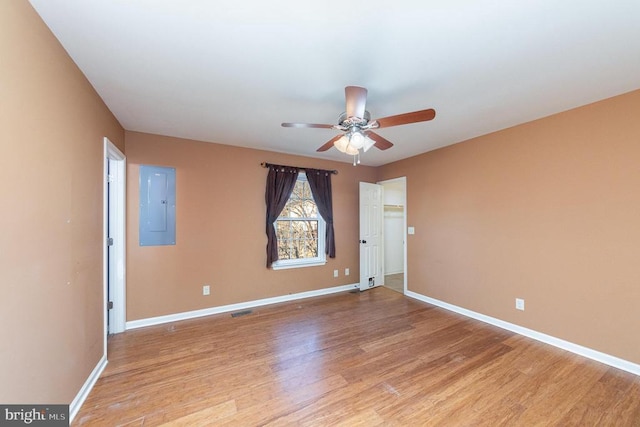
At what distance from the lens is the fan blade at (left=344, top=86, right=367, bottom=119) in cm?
173

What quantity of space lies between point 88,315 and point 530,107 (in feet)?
14.4

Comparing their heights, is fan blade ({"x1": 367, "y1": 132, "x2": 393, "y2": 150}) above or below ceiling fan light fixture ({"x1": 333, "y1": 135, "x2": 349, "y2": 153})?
above

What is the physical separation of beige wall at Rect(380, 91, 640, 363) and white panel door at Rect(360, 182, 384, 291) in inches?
45.5

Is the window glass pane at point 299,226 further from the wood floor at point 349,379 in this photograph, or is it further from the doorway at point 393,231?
the doorway at point 393,231

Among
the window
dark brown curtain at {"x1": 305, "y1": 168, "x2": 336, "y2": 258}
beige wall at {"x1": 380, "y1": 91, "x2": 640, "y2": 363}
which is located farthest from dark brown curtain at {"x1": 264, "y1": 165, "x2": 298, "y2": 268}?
beige wall at {"x1": 380, "y1": 91, "x2": 640, "y2": 363}

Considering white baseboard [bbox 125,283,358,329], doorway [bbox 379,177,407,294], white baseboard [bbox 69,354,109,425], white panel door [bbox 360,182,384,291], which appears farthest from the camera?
doorway [bbox 379,177,407,294]

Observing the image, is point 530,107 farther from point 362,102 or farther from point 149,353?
point 149,353

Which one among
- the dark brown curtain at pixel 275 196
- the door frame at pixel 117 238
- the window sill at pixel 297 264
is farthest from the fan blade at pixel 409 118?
the door frame at pixel 117 238

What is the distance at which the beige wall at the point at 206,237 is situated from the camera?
121 inches

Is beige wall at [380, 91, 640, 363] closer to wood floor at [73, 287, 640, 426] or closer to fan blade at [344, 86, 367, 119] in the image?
wood floor at [73, 287, 640, 426]

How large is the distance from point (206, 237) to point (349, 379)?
8.31 ft

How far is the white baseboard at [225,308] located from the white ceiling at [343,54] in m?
2.42

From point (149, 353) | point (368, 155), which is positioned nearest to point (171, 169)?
point (149, 353)

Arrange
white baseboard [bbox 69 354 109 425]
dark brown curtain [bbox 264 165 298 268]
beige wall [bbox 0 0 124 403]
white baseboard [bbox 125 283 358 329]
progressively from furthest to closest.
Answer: dark brown curtain [bbox 264 165 298 268] < white baseboard [bbox 125 283 358 329] < white baseboard [bbox 69 354 109 425] < beige wall [bbox 0 0 124 403]
